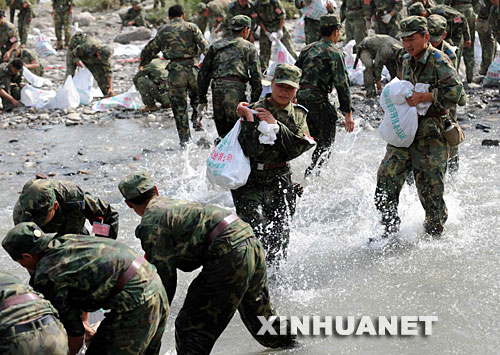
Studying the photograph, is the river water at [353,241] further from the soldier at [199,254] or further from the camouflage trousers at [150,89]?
the camouflage trousers at [150,89]

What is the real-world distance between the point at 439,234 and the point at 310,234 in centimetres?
118

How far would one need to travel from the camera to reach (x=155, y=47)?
31.3ft

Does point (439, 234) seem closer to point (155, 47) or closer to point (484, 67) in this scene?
point (155, 47)

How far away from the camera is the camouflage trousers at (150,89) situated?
12133 millimetres

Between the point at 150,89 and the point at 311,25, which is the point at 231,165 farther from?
the point at 311,25

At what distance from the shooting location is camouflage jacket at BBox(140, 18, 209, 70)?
9289mm

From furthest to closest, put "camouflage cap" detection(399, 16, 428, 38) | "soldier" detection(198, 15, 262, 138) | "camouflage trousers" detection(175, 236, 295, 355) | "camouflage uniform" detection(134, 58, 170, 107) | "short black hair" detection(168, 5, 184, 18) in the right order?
1. "camouflage uniform" detection(134, 58, 170, 107)
2. "short black hair" detection(168, 5, 184, 18)
3. "soldier" detection(198, 15, 262, 138)
4. "camouflage cap" detection(399, 16, 428, 38)
5. "camouflage trousers" detection(175, 236, 295, 355)

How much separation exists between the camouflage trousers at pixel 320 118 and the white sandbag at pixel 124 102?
557 centimetres

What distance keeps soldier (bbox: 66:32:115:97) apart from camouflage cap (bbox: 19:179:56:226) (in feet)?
29.6

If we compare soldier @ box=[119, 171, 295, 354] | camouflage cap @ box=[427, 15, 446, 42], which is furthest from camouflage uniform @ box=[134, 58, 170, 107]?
soldier @ box=[119, 171, 295, 354]

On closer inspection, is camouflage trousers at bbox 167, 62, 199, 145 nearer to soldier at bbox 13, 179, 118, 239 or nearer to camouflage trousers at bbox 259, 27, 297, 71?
camouflage trousers at bbox 259, 27, 297, 71

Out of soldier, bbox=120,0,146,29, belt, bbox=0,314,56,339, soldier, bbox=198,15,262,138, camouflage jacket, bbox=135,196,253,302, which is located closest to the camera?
belt, bbox=0,314,56,339

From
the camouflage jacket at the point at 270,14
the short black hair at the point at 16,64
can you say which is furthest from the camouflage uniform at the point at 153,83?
the short black hair at the point at 16,64

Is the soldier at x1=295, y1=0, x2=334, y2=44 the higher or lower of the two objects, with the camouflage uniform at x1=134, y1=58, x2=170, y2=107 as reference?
higher
